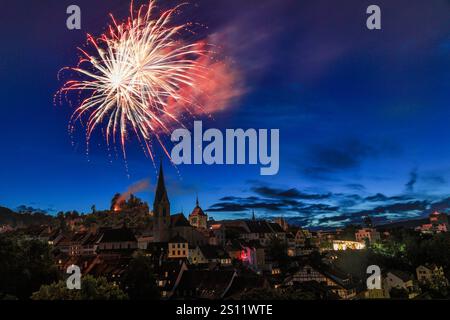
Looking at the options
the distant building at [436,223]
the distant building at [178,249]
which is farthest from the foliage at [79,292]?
the distant building at [436,223]

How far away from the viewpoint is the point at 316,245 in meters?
52.9

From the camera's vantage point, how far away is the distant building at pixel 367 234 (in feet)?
195

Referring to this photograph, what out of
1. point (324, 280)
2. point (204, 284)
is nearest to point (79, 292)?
point (204, 284)

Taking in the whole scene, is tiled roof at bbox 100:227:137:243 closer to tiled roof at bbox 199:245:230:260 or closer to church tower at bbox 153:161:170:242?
church tower at bbox 153:161:170:242

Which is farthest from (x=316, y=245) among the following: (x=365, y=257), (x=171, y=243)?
(x=171, y=243)

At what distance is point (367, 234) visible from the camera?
200 feet

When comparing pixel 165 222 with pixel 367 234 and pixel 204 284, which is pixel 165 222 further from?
pixel 367 234

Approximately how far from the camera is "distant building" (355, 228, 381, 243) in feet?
195

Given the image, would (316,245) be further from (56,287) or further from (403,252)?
(56,287)

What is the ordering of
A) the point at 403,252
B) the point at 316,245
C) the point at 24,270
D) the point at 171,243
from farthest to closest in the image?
the point at 316,245 → the point at 403,252 → the point at 171,243 → the point at 24,270

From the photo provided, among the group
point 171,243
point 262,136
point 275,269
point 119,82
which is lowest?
point 275,269

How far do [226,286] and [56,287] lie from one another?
1049 cm

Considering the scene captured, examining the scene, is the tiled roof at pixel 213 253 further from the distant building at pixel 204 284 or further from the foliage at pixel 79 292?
the foliage at pixel 79 292
